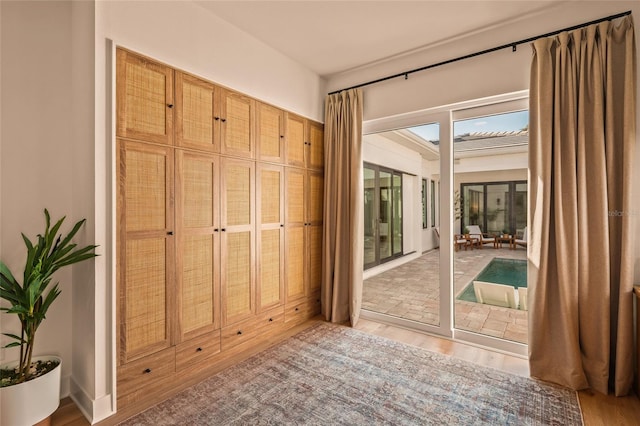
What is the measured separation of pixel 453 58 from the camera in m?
2.91

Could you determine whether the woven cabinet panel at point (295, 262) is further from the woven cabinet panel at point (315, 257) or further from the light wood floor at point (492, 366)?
the light wood floor at point (492, 366)

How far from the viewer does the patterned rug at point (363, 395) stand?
6.29ft

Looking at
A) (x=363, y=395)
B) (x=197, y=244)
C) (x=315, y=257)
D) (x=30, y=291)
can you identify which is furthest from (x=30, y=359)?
(x=315, y=257)

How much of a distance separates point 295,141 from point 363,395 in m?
2.43

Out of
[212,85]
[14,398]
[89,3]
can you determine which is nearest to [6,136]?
[89,3]

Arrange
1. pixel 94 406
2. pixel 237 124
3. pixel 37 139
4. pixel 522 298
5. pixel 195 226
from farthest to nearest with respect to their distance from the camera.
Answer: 1. pixel 522 298
2. pixel 237 124
3. pixel 195 226
4. pixel 37 139
5. pixel 94 406

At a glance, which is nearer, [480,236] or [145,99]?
[145,99]

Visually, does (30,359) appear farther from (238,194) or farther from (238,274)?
(238,194)

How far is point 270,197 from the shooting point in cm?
310

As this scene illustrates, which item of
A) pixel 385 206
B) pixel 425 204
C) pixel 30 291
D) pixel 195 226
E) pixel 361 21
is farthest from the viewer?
pixel 385 206

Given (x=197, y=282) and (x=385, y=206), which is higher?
(x=385, y=206)

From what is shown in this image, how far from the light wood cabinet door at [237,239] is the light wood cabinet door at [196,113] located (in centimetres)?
24

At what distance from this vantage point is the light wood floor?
6.28 feet

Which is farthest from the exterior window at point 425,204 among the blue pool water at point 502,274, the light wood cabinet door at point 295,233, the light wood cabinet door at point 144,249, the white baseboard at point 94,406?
the white baseboard at point 94,406
